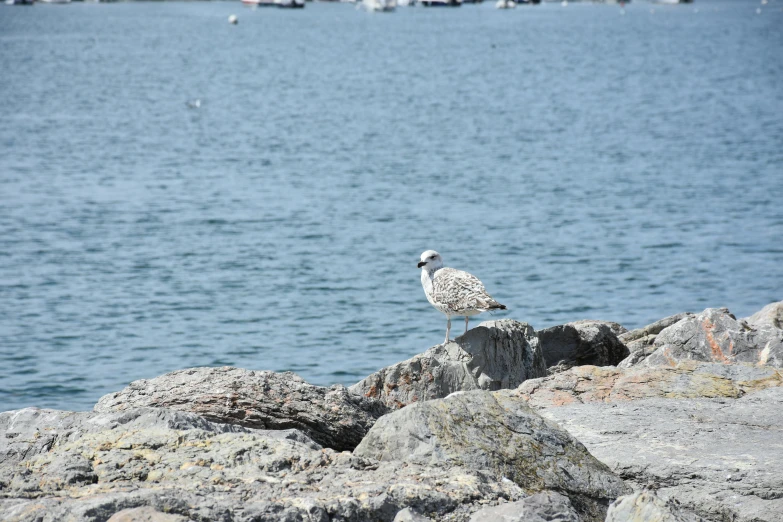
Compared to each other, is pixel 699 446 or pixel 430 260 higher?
pixel 430 260

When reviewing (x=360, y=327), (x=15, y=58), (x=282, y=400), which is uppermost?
(x=15, y=58)

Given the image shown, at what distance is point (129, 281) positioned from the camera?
25297mm

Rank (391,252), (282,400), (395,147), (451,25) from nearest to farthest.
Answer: (282,400)
(391,252)
(395,147)
(451,25)

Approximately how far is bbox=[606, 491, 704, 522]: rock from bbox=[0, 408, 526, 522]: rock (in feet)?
2.24

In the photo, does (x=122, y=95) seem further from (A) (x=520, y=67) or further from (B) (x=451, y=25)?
(B) (x=451, y=25)

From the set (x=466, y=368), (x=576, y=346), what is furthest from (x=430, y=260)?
(x=576, y=346)

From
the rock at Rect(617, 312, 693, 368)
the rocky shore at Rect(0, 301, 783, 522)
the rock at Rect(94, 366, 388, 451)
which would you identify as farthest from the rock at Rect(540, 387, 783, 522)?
the rock at Rect(617, 312, 693, 368)

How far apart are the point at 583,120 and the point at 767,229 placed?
26.1 meters

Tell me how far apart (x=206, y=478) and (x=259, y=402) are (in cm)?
212

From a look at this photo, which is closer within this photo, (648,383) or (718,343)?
(648,383)

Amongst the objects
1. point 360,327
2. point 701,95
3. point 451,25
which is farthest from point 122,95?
point 451,25

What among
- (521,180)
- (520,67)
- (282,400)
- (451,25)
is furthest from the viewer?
(451,25)

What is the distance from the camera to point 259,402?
8.05 m

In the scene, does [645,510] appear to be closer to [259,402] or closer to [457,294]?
[259,402]
